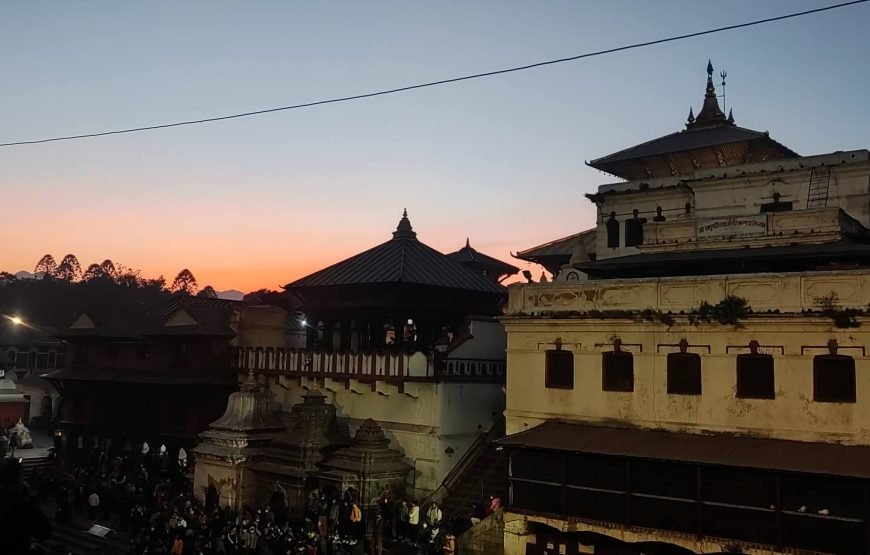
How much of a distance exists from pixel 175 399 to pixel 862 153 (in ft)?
109

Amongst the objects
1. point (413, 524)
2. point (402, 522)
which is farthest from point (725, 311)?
point (402, 522)

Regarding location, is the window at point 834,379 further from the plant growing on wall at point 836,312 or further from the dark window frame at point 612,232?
the dark window frame at point 612,232

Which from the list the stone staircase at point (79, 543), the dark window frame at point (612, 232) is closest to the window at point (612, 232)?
the dark window frame at point (612, 232)

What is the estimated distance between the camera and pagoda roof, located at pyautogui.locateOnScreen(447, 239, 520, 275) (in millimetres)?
51281

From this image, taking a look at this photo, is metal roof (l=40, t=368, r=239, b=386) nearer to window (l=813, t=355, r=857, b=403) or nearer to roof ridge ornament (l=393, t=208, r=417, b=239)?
roof ridge ornament (l=393, t=208, r=417, b=239)

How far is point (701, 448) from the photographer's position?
20375 mm

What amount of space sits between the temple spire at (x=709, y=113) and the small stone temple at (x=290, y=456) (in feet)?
82.8

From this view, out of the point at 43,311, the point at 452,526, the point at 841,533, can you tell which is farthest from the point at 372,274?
the point at 43,311

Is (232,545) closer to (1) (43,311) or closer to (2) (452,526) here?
(2) (452,526)

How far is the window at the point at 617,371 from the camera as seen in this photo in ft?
76.0

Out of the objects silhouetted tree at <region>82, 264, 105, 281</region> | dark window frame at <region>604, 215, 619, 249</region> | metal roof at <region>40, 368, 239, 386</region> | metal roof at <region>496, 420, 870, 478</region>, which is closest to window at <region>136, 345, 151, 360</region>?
metal roof at <region>40, 368, 239, 386</region>

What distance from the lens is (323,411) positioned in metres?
30.6

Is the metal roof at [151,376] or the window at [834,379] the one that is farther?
the metal roof at [151,376]

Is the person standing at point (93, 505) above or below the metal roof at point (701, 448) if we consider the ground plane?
below
